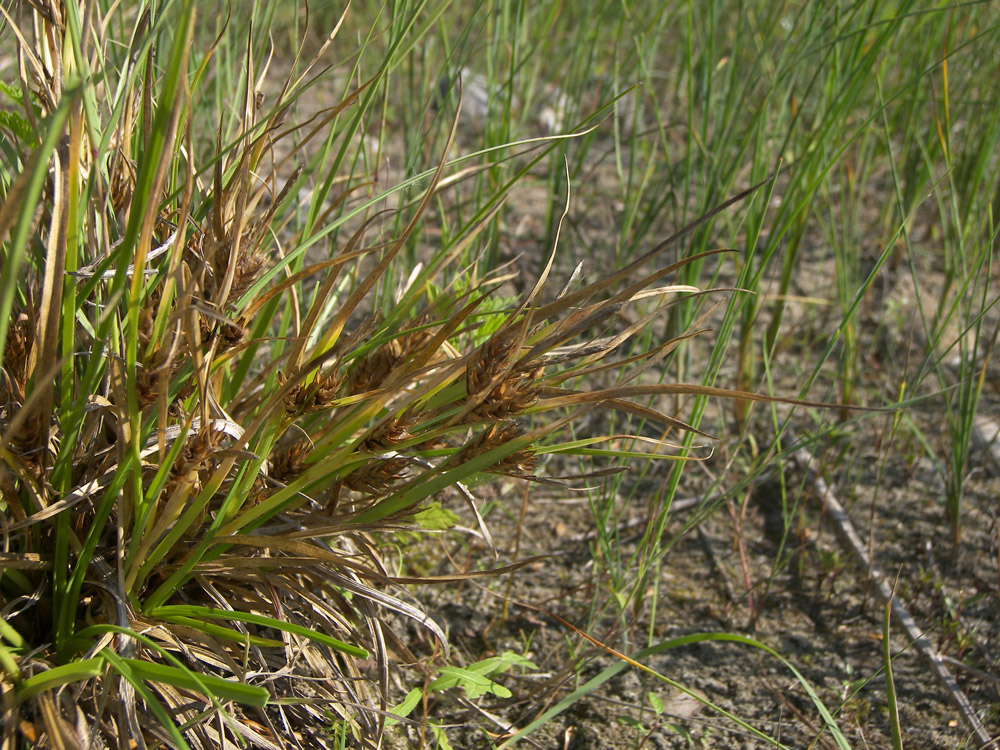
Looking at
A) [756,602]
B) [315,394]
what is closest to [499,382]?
[315,394]

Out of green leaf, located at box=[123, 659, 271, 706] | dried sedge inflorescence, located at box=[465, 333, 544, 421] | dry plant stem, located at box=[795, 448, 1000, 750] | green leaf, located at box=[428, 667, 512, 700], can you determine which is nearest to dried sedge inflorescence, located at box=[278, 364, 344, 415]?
dried sedge inflorescence, located at box=[465, 333, 544, 421]

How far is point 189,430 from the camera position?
0.76m

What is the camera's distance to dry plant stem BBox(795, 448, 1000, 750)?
39.7 inches

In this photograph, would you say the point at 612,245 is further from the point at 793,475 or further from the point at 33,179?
the point at 33,179

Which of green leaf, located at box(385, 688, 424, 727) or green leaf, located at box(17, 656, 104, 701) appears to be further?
green leaf, located at box(385, 688, 424, 727)

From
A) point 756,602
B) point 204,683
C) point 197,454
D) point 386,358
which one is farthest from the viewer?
point 756,602

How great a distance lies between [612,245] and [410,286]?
3.87 feet

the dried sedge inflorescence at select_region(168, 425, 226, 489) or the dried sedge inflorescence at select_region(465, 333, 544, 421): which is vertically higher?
the dried sedge inflorescence at select_region(465, 333, 544, 421)

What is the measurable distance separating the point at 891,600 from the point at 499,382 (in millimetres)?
553

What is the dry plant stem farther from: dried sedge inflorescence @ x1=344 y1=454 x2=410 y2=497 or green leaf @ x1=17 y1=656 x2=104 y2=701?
green leaf @ x1=17 y1=656 x2=104 y2=701

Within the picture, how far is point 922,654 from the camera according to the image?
44.9 inches

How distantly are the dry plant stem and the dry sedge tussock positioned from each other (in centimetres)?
51

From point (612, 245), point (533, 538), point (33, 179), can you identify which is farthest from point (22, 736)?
point (612, 245)

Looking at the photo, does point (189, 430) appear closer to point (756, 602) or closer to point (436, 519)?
point (436, 519)
